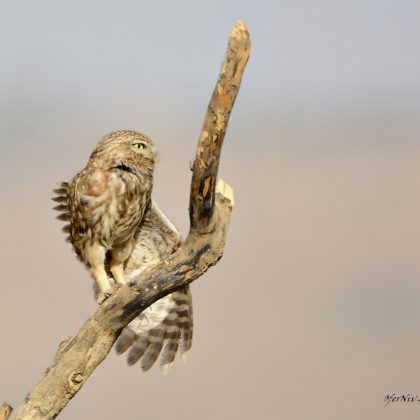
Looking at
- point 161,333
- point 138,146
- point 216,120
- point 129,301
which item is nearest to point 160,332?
point 161,333

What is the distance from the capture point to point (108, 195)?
6.73 meters

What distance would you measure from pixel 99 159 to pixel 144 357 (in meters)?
1.74

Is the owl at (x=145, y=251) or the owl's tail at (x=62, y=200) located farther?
the owl's tail at (x=62, y=200)

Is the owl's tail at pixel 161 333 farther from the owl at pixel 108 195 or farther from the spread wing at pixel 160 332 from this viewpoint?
the owl at pixel 108 195

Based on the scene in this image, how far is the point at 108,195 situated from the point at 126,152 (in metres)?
0.30

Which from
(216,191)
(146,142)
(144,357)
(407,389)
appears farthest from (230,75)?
(407,389)

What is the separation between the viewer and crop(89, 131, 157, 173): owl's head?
22.1 feet

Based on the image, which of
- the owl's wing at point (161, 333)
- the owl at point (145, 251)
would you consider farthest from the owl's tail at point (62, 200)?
the owl's wing at point (161, 333)

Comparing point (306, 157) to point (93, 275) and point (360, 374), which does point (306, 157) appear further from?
point (93, 275)

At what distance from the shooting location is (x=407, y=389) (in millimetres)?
14086

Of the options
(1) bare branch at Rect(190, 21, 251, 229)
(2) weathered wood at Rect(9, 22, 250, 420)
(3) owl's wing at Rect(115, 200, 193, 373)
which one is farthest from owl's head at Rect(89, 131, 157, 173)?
(1) bare branch at Rect(190, 21, 251, 229)

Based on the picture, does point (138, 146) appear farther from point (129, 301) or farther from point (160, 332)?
point (160, 332)

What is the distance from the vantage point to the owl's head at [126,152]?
22.1 feet

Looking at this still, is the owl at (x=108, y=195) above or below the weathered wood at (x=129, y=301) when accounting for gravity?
above
